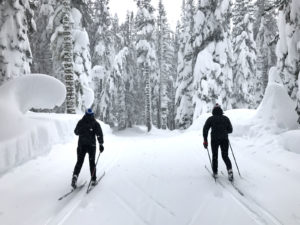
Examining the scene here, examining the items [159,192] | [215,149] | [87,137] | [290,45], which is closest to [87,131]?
[87,137]

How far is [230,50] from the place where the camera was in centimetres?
2658

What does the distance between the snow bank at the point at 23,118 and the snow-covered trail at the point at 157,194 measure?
46cm

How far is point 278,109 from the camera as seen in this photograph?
13.1 meters

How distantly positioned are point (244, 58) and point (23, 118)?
92.0ft

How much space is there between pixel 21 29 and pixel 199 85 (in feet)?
50.6

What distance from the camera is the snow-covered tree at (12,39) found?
12805 mm

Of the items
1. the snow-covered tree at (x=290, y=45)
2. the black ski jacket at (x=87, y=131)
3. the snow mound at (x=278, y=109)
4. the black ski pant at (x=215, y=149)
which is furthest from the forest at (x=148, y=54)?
the black ski jacket at (x=87, y=131)

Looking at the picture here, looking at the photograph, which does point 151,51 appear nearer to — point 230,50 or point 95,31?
point 95,31

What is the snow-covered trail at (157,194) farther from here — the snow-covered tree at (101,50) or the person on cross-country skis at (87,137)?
the snow-covered tree at (101,50)

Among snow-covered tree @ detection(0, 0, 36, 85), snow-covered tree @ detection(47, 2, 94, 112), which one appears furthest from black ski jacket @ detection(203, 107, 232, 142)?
snow-covered tree @ detection(47, 2, 94, 112)

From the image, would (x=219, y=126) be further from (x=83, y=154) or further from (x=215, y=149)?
(x=83, y=154)

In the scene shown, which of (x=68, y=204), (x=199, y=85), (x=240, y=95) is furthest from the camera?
(x=240, y=95)

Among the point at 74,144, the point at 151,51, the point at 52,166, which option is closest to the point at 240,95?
the point at 151,51

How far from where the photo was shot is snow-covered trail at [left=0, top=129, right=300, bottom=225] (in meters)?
6.01
